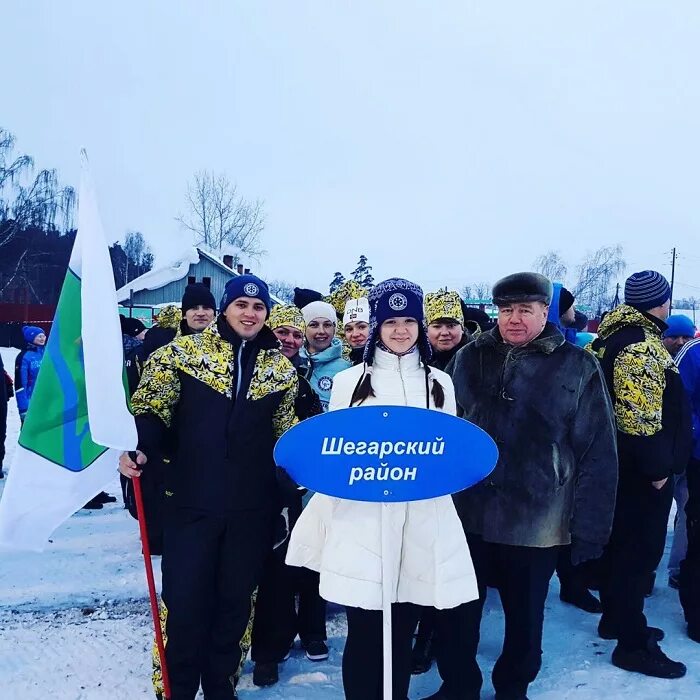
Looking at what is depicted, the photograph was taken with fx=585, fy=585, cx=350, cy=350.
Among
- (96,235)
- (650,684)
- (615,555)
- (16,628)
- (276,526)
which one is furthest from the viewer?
(16,628)

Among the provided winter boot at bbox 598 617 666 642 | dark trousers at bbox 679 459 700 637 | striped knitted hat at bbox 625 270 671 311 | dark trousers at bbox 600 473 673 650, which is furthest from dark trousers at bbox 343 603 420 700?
dark trousers at bbox 679 459 700 637

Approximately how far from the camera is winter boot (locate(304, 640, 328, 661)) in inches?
125

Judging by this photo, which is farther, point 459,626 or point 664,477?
point 664,477

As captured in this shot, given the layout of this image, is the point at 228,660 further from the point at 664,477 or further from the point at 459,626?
the point at 664,477

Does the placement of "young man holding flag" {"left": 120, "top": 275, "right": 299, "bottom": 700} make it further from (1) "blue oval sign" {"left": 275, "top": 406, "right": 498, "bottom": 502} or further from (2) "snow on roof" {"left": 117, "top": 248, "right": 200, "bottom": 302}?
(2) "snow on roof" {"left": 117, "top": 248, "right": 200, "bottom": 302}

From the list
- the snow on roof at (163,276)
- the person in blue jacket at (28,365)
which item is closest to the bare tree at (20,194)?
the snow on roof at (163,276)

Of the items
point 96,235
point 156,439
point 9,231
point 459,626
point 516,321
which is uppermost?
point 9,231

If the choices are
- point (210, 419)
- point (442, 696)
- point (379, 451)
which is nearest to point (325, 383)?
point (210, 419)

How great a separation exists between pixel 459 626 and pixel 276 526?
0.93 metres

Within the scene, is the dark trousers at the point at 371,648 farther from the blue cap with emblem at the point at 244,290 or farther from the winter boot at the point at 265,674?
the blue cap with emblem at the point at 244,290

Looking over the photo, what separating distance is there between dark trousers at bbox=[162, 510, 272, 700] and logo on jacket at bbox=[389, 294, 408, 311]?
3.74ft

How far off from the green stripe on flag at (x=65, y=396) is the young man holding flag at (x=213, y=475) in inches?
7.8

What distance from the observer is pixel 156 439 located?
2559 mm

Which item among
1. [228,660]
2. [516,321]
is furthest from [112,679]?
[516,321]
